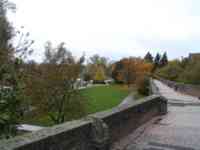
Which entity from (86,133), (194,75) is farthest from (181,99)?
(86,133)

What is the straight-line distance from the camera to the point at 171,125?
884 cm

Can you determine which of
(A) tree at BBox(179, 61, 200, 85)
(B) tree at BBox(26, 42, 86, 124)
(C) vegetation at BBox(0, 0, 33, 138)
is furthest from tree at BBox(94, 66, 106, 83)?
(C) vegetation at BBox(0, 0, 33, 138)

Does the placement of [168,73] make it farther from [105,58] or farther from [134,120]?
[134,120]

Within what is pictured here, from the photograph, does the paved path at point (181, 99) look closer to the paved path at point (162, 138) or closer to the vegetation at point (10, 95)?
the paved path at point (162, 138)

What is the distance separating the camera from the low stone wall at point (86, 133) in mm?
3067

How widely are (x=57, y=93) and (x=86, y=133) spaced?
12227mm

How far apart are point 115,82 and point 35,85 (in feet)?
213

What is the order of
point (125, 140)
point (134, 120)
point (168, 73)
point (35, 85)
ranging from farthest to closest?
point (168, 73), point (35, 85), point (134, 120), point (125, 140)

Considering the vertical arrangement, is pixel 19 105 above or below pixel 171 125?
above

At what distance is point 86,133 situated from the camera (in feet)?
14.2

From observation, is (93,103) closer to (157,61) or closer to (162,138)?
(162,138)

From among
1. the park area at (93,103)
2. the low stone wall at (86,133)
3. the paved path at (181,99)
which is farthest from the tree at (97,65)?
the low stone wall at (86,133)

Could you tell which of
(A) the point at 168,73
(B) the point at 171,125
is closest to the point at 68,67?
(B) the point at 171,125

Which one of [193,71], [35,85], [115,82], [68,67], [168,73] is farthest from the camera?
[115,82]
